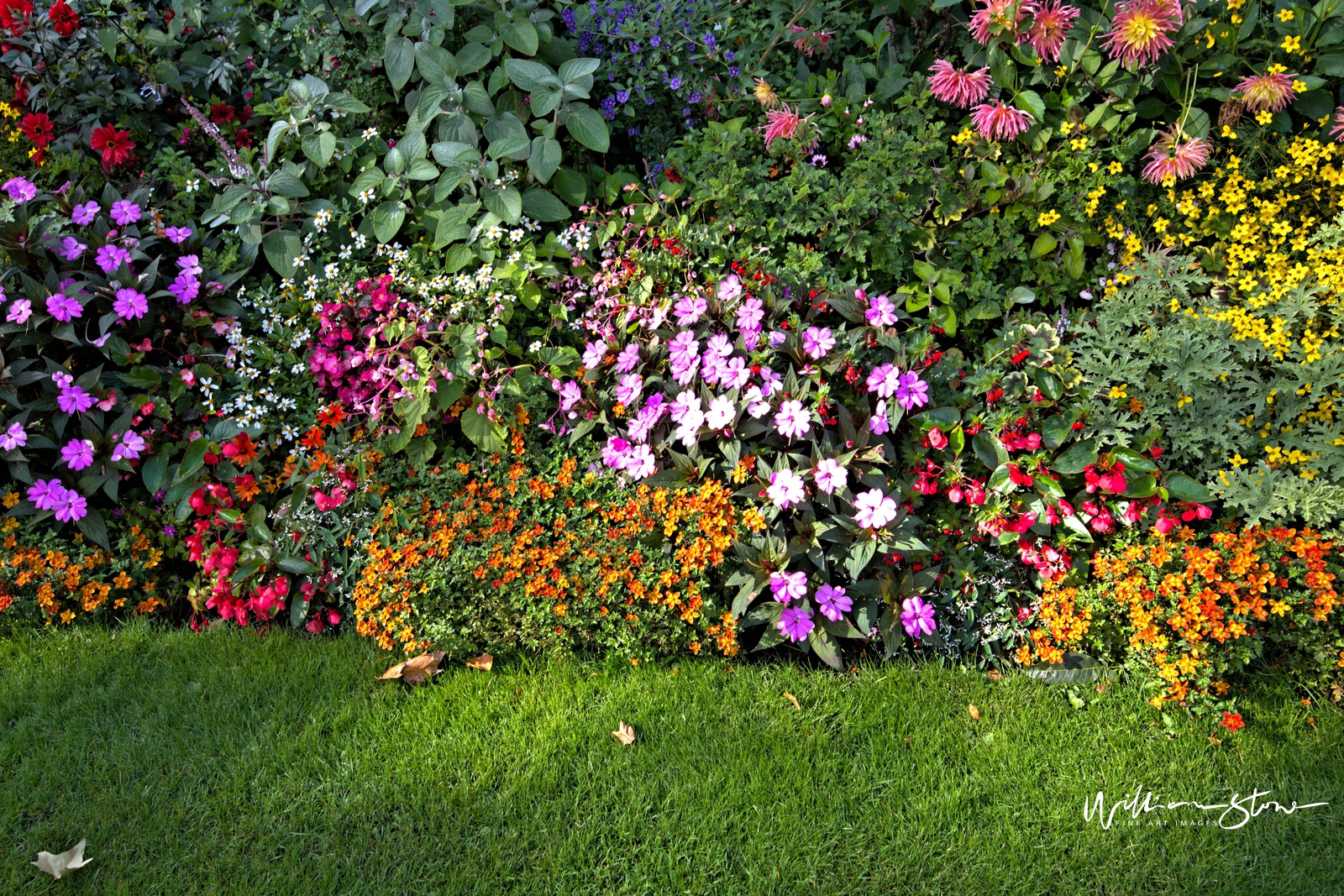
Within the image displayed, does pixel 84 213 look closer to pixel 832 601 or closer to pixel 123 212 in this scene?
pixel 123 212

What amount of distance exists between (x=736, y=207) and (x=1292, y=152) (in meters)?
1.88

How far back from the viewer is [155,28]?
352 centimetres

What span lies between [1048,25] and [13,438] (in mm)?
3610

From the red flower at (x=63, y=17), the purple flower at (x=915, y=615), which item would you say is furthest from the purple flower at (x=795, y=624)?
the red flower at (x=63, y=17)

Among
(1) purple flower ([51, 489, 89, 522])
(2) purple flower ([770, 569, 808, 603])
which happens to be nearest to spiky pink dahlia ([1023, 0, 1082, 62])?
(2) purple flower ([770, 569, 808, 603])

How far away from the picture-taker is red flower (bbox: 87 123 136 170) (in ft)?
10.9

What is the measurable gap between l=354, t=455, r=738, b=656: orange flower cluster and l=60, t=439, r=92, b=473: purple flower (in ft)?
3.30

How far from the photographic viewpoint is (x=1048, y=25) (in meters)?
3.04

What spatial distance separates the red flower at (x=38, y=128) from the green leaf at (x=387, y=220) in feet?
4.48

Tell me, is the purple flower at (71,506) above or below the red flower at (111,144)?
below

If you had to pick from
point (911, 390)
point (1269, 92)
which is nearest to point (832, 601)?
point (911, 390)

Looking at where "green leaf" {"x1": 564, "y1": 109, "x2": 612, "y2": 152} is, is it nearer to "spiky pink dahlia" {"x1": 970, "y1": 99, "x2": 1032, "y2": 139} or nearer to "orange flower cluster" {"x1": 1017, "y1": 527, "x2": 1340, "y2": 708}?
"spiky pink dahlia" {"x1": 970, "y1": 99, "x2": 1032, "y2": 139}

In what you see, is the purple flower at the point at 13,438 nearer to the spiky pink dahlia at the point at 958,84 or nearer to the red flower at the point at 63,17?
the red flower at the point at 63,17
